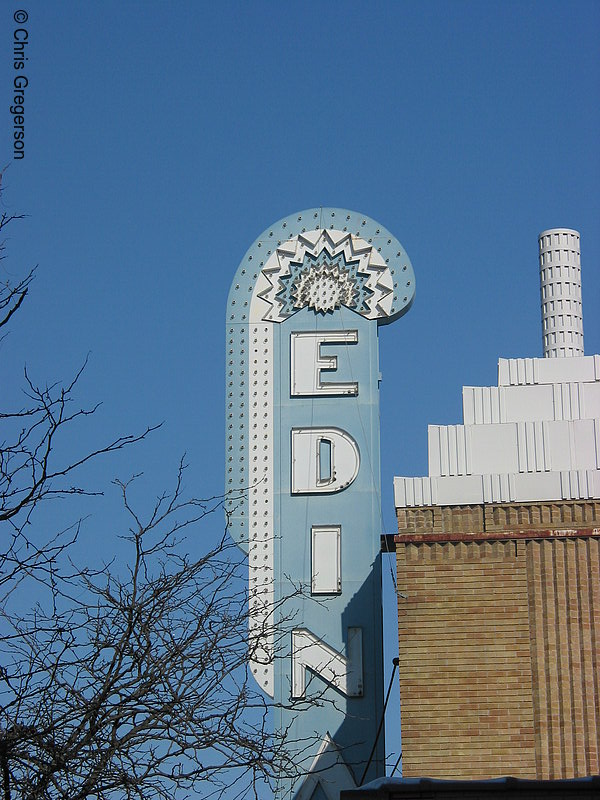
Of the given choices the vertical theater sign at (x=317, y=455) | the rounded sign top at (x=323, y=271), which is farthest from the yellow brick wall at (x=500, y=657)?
the rounded sign top at (x=323, y=271)

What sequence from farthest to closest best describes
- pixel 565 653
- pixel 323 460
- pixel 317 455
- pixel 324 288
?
pixel 324 288 < pixel 323 460 < pixel 317 455 < pixel 565 653

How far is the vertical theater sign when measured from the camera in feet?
101

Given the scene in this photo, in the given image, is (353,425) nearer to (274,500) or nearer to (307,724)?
(274,500)

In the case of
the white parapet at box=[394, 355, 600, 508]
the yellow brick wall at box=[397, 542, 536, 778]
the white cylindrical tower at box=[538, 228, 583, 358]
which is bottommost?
the yellow brick wall at box=[397, 542, 536, 778]

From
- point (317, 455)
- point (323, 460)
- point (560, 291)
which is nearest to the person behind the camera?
point (560, 291)

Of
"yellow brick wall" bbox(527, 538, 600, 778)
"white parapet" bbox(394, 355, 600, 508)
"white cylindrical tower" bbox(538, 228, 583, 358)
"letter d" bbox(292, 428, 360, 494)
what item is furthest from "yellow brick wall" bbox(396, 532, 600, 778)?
"letter d" bbox(292, 428, 360, 494)

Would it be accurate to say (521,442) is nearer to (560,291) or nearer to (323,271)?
(560,291)

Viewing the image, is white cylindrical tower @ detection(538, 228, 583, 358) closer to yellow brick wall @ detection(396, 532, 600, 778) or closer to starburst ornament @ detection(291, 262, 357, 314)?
starburst ornament @ detection(291, 262, 357, 314)

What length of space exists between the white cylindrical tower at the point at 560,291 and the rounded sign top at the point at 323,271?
10.3 feet

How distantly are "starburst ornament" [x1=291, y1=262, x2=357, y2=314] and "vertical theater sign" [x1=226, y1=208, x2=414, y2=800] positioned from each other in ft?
0.10

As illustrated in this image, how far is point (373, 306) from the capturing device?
109ft

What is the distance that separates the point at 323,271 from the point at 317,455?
417 centimetres

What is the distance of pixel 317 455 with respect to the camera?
3262 cm

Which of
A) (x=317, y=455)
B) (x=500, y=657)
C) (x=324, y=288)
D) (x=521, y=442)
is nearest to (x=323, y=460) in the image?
(x=317, y=455)
